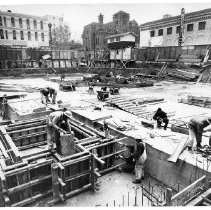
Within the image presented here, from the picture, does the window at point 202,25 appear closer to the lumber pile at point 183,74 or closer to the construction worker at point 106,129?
the lumber pile at point 183,74

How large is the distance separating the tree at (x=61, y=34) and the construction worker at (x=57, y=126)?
62.2 m

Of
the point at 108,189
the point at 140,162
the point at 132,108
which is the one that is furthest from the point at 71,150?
the point at 132,108

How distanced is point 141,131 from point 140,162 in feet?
7.34

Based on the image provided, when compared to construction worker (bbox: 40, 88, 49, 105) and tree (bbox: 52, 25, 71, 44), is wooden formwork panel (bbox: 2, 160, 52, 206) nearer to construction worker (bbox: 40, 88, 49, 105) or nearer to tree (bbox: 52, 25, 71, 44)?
construction worker (bbox: 40, 88, 49, 105)

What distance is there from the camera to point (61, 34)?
67.4m

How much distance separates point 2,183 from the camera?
212 inches

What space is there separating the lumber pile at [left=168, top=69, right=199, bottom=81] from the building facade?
285 inches

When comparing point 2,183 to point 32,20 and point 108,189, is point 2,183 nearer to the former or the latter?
point 108,189

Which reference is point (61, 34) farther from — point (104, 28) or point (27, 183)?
point (27, 183)

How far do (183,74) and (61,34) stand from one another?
4953 centimetres

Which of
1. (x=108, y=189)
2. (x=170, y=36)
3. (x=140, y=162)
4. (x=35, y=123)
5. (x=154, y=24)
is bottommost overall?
(x=108, y=189)

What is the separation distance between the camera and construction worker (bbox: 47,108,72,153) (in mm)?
7934

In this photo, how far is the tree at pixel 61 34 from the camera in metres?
66.0

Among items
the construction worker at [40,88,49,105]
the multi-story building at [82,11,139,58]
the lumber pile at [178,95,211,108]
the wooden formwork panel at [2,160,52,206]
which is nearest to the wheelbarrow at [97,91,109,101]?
the construction worker at [40,88,49,105]
